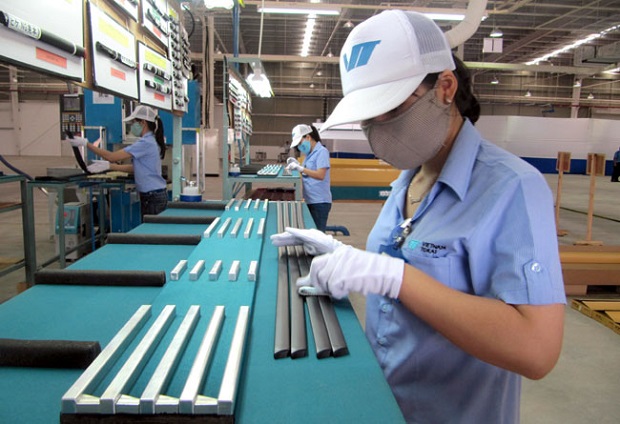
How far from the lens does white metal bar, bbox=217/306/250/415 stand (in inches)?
27.5

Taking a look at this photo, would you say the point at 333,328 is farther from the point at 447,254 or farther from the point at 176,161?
the point at 176,161

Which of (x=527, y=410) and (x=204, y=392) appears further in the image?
(x=527, y=410)

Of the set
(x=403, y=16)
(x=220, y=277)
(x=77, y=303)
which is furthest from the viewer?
(x=220, y=277)

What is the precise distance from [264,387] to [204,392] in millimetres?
115

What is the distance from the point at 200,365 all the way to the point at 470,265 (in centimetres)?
57

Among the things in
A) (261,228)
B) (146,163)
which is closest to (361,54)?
(261,228)

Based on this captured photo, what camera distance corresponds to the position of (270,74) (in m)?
21.5

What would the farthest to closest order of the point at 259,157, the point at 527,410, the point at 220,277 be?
the point at 259,157, the point at 527,410, the point at 220,277

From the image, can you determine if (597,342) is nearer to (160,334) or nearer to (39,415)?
(160,334)

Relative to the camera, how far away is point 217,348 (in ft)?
3.09

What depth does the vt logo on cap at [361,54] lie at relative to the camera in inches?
36.7

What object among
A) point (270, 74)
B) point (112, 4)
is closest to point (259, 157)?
point (270, 74)

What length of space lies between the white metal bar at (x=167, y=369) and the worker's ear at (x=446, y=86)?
2.49 ft

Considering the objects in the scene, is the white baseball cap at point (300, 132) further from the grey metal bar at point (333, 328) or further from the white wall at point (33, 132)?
the white wall at point (33, 132)
